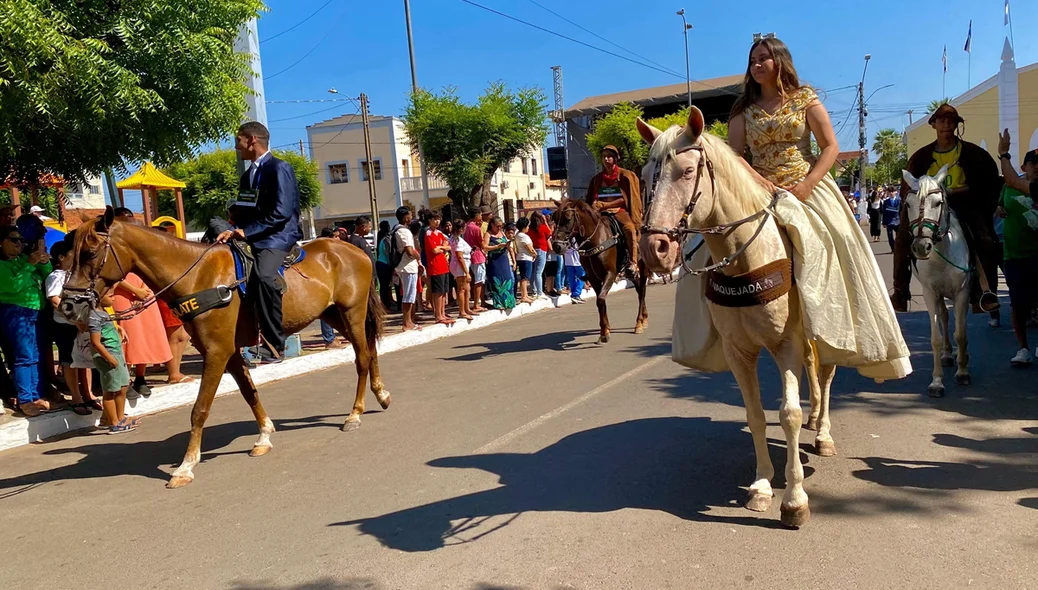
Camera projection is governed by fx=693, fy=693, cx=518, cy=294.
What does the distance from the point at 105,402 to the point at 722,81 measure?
52.9m

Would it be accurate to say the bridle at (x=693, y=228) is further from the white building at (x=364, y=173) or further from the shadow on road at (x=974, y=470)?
the white building at (x=364, y=173)

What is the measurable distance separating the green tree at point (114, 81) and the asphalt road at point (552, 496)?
347cm

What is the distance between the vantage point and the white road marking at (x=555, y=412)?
5754 millimetres

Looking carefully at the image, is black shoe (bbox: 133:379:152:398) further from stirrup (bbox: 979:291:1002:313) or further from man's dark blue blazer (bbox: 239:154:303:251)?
stirrup (bbox: 979:291:1002:313)

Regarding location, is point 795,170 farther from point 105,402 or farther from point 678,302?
point 105,402

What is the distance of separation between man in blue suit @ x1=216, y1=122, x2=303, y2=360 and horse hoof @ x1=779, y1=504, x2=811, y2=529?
437cm

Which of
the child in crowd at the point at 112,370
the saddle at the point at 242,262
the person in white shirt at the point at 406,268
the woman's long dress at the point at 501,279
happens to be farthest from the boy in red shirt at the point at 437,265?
the saddle at the point at 242,262

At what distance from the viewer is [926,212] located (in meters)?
6.30

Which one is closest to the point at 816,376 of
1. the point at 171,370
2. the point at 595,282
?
the point at 595,282

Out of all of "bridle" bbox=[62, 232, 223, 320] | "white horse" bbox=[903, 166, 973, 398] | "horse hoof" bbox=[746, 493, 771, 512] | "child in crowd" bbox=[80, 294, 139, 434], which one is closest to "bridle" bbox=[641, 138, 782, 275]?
"horse hoof" bbox=[746, 493, 771, 512]

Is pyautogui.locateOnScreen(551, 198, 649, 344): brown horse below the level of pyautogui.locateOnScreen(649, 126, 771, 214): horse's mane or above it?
below

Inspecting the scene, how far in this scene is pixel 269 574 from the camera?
379 centimetres

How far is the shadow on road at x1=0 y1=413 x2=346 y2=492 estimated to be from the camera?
591 centimetres

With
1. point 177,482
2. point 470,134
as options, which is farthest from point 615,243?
point 470,134
